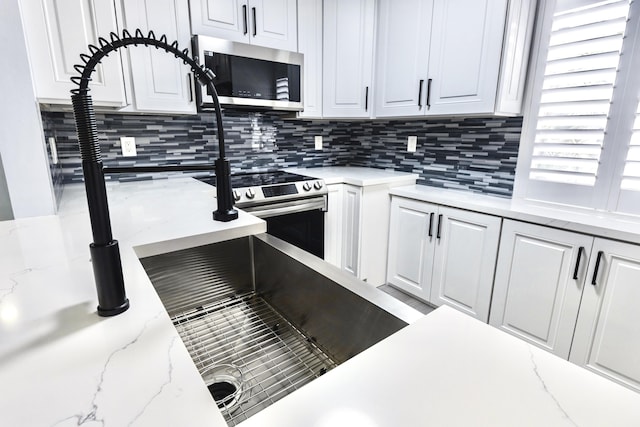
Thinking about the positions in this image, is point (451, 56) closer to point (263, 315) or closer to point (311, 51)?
point (311, 51)

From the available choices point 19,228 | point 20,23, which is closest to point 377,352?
point 19,228

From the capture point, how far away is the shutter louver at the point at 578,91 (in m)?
1.64

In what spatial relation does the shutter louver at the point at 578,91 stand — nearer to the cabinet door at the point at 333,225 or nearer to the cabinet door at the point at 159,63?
the cabinet door at the point at 333,225

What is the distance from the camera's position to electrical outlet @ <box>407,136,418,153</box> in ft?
8.83

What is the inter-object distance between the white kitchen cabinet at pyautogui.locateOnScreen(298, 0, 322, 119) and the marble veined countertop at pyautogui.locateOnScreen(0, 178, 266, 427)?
Result: 184 cm

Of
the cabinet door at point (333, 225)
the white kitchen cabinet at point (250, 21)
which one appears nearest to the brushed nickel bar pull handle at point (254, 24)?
the white kitchen cabinet at point (250, 21)

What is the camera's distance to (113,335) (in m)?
0.51

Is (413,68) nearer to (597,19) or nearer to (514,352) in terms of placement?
(597,19)

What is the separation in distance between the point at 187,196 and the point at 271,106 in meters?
1.03

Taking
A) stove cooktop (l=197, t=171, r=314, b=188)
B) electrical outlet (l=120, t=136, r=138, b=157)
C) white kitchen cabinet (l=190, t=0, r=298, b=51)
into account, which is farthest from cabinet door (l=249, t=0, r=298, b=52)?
electrical outlet (l=120, t=136, r=138, b=157)

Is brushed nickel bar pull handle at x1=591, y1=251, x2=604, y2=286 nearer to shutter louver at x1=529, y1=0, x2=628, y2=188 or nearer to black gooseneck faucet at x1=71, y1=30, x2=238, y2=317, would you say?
shutter louver at x1=529, y1=0, x2=628, y2=188

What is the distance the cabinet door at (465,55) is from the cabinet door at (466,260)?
68 centimetres

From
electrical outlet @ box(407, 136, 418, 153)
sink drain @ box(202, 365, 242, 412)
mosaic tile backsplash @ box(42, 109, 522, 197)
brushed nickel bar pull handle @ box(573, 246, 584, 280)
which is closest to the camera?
sink drain @ box(202, 365, 242, 412)

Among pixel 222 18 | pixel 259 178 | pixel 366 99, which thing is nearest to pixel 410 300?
pixel 259 178
